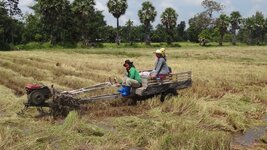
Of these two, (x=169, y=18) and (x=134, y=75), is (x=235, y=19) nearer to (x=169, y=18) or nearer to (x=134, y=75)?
(x=169, y=18)

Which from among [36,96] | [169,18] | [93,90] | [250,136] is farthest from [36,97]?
[169,18]

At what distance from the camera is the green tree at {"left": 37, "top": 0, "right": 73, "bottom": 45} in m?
59.8

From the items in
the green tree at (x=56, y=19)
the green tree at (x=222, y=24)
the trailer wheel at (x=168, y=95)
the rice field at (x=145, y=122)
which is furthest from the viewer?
the green tree at (x=222, y=24)

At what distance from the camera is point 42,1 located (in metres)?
59.4

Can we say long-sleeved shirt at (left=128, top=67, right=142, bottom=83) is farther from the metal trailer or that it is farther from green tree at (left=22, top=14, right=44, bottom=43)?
green tree at (left=22, top=14, right=44, bottom=43)

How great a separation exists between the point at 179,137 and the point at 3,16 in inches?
2172

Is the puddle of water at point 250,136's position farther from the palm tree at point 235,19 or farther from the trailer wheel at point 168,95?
the palm tree at point 235,19

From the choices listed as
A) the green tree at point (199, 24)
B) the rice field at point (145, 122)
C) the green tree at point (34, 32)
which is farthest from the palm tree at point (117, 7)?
the rice field at point (145, 122)

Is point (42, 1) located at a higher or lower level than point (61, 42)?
higher

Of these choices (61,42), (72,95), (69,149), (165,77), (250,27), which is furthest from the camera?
(250,27)

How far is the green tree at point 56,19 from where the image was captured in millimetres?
59781

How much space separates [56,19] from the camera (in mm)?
62531

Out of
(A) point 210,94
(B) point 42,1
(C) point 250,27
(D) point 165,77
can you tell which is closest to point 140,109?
(D) point 165,77

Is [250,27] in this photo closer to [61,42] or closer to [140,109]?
[61,42]
